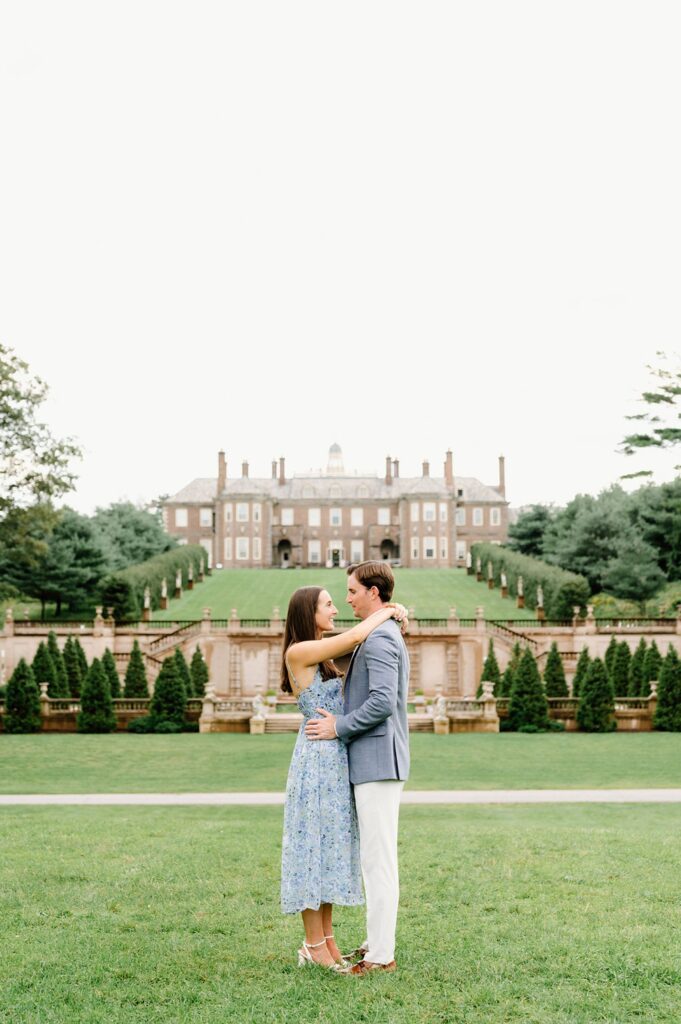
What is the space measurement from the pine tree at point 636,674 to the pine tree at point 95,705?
16.5 meters

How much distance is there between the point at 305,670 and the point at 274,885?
2.45 meters

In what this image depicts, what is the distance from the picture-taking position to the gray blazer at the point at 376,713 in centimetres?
500

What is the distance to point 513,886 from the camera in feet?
22.2

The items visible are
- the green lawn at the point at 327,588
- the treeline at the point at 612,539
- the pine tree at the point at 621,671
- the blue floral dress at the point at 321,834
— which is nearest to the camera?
the blue floral dress at the point at 321,834

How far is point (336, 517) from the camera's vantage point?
296ft

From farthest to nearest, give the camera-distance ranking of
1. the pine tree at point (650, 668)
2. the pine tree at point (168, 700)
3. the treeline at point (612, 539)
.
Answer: the treeline at point (612, 539) → the pine tree at point (650, 668) → the pine tree at point (168, 700)

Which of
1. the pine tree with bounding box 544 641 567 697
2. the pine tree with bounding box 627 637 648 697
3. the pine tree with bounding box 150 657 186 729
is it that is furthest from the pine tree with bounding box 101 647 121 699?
the pine tree with bounding box 627 637 648 697

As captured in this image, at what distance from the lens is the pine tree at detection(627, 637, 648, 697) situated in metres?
32.8

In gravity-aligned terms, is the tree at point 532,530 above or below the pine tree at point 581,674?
above

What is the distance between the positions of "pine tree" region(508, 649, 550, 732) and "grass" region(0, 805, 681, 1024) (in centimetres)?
2034

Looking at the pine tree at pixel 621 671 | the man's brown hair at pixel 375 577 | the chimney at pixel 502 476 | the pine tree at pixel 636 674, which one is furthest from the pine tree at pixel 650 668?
the chimney at pixel 502 476

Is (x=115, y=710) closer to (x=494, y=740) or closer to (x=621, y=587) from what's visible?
(x=494, y=740)

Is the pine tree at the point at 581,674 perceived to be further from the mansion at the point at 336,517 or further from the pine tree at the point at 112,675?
the mansion at the point at 336,517

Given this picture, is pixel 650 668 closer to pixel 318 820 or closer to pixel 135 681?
pixel 135 681
